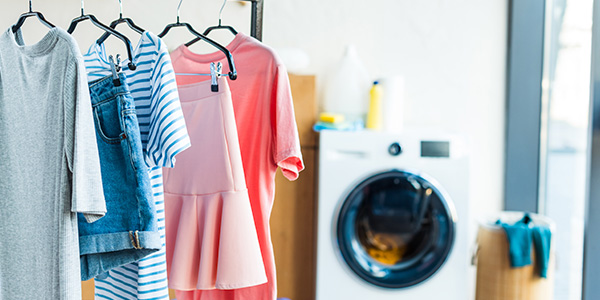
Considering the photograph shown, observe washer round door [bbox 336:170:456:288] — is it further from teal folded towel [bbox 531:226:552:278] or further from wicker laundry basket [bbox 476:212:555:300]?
teal folded towel [bbox 531:226:552:278]

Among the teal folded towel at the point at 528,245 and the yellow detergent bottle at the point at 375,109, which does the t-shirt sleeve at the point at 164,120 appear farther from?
the teal folded towel at the point at 528,245

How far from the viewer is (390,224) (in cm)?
218

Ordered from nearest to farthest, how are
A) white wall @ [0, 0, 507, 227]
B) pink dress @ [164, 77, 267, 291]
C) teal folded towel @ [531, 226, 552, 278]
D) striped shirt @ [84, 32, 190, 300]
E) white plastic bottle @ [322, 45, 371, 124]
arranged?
striped shirt @ [84, 32, 190, 300] < pink dress @ [164, 77, 267, 291] < teal folded towel @ [531, 226, 552, 278] < white plastic bottle @ [322, 45, 371, 124] < white wall @ [0, 0, 507, 227]

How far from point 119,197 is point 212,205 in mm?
272

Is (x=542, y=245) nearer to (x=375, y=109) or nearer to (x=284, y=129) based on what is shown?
(x=375, y=109)

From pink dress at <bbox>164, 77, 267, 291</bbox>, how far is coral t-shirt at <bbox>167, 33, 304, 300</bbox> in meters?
0.11

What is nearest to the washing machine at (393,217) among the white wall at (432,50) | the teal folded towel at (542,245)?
the teal folded towel at (542,245)

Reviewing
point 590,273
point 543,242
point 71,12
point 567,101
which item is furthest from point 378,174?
point 71,12

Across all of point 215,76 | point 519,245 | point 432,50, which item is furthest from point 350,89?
point 215,76

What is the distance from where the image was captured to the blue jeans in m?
1.06

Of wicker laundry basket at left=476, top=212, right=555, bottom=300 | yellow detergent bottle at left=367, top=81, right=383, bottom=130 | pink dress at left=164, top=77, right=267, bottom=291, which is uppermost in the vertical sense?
yellow detergent bottle at left=367, top=81, right=383, bottom=130

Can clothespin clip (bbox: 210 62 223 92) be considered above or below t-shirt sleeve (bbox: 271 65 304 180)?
above

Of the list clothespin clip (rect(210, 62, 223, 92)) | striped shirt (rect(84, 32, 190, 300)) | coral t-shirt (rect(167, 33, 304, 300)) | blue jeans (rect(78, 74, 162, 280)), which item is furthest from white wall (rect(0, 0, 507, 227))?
blue jeans (rect(78, 74, 162, 280))

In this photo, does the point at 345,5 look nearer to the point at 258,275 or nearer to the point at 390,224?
the point at 390,224
